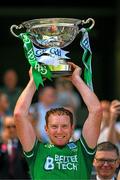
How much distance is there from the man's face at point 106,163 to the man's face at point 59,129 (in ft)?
2.23

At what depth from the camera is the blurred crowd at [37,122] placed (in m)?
8.44

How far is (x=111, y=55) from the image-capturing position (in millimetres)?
16078

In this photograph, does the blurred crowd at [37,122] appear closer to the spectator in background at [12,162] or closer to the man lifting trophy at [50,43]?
the spectator in background at [12,162]

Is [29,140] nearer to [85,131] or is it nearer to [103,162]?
[85,131]

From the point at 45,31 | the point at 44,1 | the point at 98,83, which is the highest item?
the point at 45,31

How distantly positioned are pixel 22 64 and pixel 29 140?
10113 millimetres

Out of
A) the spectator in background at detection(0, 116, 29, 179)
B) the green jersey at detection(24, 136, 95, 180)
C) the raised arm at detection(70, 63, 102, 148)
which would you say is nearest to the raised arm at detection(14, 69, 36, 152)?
the green jersey at detection(24, 136, 95, 180)

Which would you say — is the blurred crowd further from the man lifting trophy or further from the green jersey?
the man lifting trophy

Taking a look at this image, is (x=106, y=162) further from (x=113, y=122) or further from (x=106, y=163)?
(x=113, y=122)

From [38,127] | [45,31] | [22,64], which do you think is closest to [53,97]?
[38,127]

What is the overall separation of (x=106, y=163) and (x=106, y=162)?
1cm

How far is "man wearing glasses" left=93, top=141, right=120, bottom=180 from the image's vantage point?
634 cm

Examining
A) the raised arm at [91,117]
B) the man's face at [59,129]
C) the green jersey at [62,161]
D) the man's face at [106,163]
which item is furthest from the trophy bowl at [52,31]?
the man's face at [106,163]

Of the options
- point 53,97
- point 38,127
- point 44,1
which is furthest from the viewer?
point 44,1
